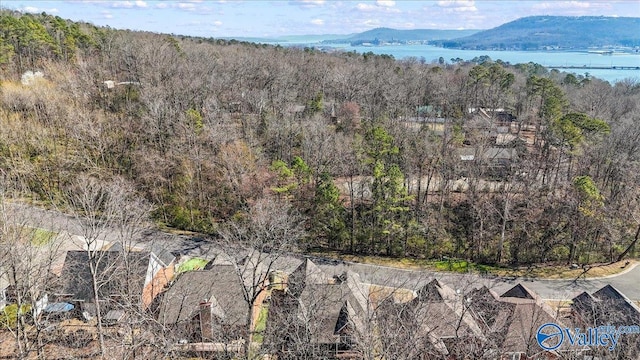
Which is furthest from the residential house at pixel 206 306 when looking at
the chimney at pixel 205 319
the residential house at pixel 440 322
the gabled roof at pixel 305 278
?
the residential house at pixel 440 322

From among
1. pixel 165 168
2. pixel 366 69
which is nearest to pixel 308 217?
pixel 165 168

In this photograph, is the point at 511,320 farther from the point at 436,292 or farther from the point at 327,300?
the point at 327,300

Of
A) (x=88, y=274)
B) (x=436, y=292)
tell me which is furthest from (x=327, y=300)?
(x=88, y=274)

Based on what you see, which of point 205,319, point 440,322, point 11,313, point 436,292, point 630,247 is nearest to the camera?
point 440,322

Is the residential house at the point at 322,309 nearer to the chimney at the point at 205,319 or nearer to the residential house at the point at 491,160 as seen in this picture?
the chimney at the point at 205,319

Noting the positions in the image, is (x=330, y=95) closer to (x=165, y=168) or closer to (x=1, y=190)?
(x=165, y=168)

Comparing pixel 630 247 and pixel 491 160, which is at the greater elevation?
pixel 491 160

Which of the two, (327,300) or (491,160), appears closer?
(327,300)
